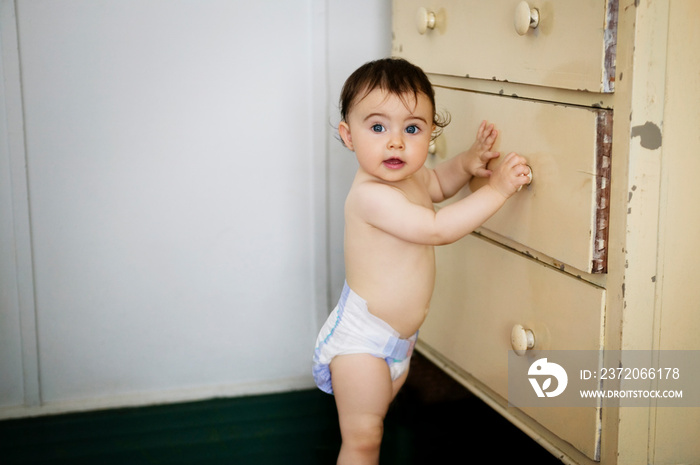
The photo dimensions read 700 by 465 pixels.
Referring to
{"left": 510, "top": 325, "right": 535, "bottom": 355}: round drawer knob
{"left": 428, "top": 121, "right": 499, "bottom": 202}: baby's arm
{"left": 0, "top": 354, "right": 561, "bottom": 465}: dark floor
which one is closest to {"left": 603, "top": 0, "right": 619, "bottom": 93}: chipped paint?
{"left": 428, "top": 121, "right": 499, "bottom": 202}: baby's arm

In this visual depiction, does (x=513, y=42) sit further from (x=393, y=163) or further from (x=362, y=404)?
(x=362, y=404)

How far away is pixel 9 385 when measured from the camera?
1.32 metres

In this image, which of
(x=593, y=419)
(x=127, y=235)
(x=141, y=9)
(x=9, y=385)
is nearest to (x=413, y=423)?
(x=593, y=419)

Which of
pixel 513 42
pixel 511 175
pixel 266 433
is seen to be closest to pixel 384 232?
pixel 511 175

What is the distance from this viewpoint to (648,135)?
2.65 ft

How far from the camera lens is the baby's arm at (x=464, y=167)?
1040 millimetres

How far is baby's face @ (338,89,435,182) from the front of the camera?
39.3 inches

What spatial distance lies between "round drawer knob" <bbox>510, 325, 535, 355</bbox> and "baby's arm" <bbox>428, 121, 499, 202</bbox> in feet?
0.71

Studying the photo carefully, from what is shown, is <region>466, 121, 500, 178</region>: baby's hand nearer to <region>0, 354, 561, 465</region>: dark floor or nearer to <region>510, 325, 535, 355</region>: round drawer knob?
<region>510, 325, 535, 355</region>: round drawer knob

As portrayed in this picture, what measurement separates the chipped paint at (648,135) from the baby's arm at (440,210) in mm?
170

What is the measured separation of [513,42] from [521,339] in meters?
0.38

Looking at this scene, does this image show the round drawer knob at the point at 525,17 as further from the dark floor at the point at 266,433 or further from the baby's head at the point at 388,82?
the dark floor at the point at 266,433

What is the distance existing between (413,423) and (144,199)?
0.60 m

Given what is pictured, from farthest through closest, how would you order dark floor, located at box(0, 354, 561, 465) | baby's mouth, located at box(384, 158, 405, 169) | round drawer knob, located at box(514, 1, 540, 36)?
1. dark floor, located at box(0, 354, 561, 465)
2. baby's mouth, located at box(384, 158, 405, 169)
3. round drawer knob, located at box(514, 1, 540, 36)
